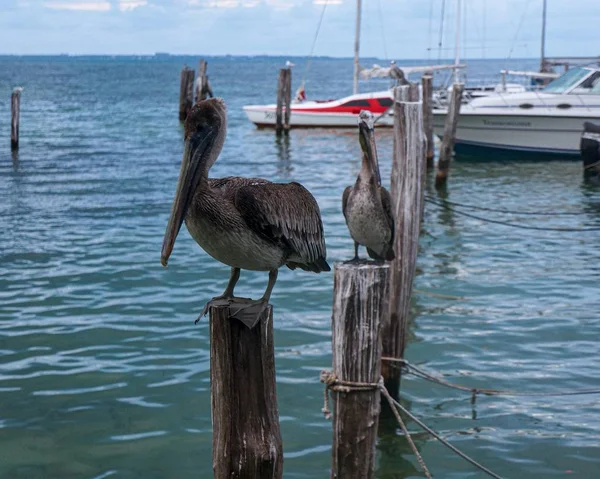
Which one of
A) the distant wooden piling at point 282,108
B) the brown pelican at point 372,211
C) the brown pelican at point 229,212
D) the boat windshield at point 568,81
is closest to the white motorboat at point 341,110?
the distant wooden piling at point 282,108

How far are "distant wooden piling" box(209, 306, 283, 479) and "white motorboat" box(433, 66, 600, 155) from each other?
722 inches

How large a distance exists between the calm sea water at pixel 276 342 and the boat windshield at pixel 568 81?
184 inches

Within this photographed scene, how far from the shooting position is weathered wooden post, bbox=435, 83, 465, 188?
18.2m

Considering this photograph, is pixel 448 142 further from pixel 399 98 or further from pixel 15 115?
pixel 15 115

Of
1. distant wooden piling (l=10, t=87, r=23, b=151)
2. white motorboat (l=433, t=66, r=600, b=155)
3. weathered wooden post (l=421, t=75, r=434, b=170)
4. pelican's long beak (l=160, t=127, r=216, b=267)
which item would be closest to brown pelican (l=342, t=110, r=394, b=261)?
pelican's long beak (l=160, t=127, r=216, b=267)

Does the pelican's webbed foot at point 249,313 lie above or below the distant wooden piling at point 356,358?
above

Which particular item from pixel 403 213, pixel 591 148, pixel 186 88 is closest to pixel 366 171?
pixel 403 213

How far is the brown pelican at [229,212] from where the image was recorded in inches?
134

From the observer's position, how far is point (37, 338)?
8.39 meters

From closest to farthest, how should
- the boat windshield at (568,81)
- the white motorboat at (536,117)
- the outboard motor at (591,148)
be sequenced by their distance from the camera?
the outboard motor at (591,148) → the white motorboat at (536,117) → the boat windshield at (568,81)

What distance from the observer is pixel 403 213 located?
6.24m

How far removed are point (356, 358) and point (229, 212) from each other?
47.4 inches

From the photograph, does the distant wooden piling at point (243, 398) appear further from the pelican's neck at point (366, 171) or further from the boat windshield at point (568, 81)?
the boat windshield at point (568, 81)

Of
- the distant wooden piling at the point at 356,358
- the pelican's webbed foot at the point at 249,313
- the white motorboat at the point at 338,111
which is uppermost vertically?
the white motorboat at the point at 338,111
